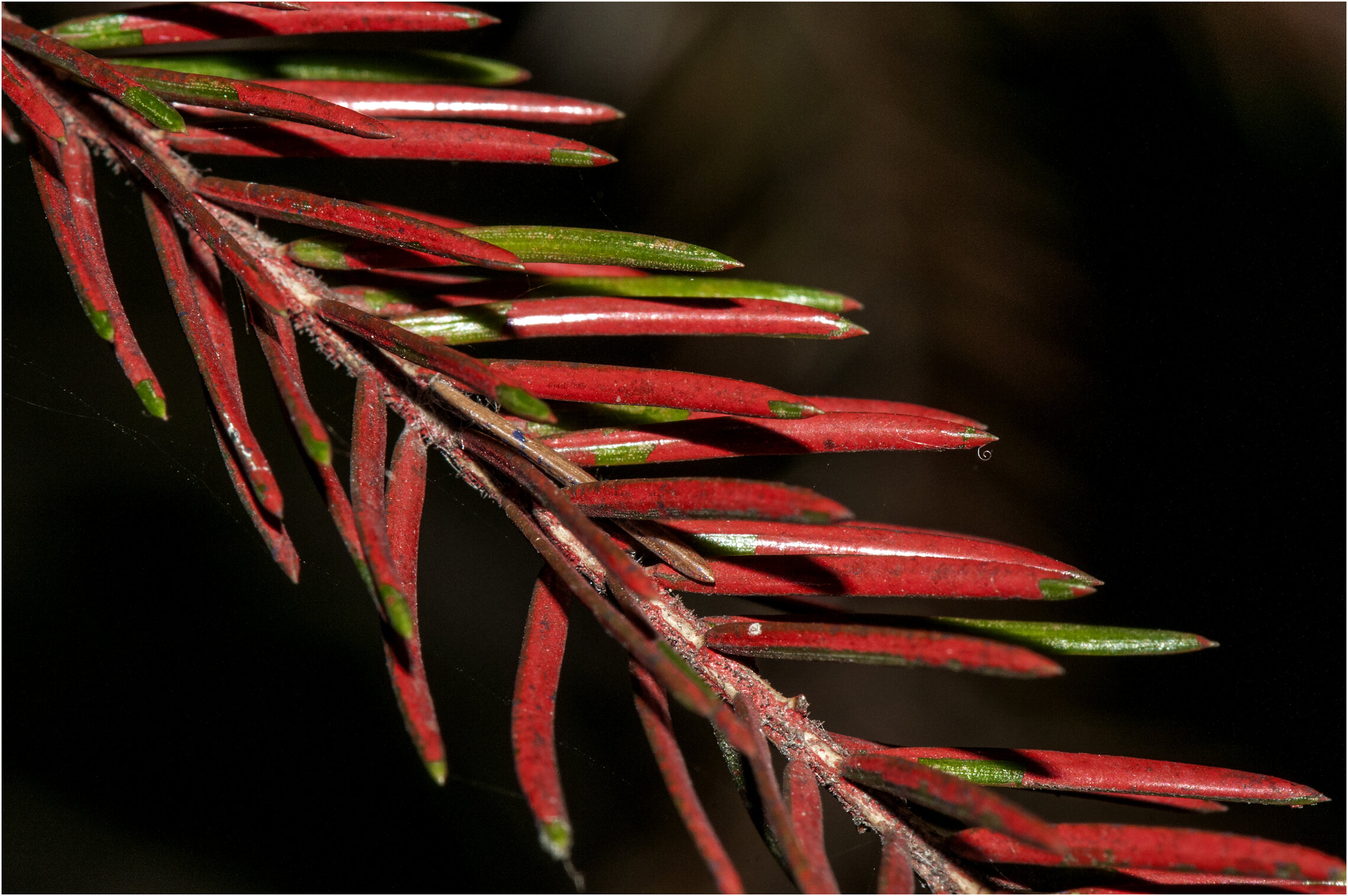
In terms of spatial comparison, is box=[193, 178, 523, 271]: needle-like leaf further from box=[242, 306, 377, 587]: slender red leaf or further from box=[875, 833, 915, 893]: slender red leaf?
box=[875, 833, 915, 893]: slender red leaf

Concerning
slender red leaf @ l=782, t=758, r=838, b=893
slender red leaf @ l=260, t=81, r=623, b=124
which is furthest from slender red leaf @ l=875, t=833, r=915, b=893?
slender red leaf @ l=260, t=81, r=623, b=124

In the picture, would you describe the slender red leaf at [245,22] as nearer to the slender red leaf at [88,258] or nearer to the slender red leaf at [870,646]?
the slender red leaf at [88,258]

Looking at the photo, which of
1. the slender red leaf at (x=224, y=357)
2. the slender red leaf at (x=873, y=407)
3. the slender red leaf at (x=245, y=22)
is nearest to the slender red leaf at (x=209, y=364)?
the slender red leaf at (x=224, y=357)

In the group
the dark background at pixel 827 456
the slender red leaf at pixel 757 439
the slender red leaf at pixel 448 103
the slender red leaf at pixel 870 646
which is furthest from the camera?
the dark background at pixel 827 456

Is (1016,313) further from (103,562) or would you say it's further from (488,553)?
(103,562)

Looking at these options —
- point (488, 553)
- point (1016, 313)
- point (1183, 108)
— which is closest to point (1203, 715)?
point (1016, 313)

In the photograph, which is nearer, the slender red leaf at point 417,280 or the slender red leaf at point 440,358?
the slender red leaf at point 440,358

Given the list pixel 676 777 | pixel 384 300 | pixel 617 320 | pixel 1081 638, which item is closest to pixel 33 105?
pixel 384 300

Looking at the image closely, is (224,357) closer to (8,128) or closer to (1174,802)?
(8,128)
